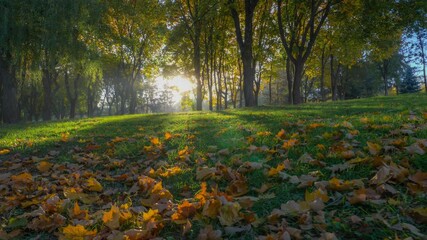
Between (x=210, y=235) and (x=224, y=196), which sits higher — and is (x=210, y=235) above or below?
below

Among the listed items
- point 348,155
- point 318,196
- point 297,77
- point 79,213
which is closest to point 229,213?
point 318,196

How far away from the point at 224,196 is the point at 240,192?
43cm

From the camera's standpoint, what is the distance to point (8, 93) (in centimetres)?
1628

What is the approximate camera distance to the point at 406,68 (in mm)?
45938

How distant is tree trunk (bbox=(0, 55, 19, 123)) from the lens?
16.0 m

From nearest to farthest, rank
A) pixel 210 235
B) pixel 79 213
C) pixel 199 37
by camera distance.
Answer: pixel 210 235
pixel 79 213
pixel 199 37

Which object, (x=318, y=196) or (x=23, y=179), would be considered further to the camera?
(x=23, y=179)

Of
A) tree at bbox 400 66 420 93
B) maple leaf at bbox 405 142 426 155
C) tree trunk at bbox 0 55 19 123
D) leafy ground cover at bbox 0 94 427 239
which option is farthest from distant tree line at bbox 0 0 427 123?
maple leaf at bbox 405 142 426 155

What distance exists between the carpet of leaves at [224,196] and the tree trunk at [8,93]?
45.7ft

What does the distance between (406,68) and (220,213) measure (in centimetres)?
5242

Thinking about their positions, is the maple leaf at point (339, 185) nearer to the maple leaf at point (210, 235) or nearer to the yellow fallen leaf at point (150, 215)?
the maple leaf at point (210, 235)

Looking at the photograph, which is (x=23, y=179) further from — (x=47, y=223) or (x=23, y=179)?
(x=47, y=223)

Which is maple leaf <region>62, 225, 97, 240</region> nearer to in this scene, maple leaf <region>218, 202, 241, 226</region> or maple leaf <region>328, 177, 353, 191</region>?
maple leaf <region>218, 202, 241, 226</region>

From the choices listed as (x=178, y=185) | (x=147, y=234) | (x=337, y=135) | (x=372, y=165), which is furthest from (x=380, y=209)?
(x=337, y=135)
